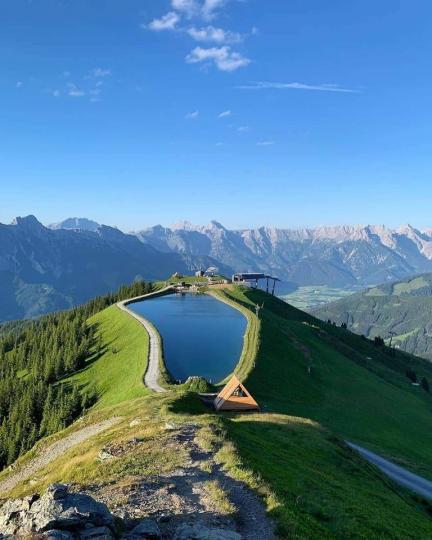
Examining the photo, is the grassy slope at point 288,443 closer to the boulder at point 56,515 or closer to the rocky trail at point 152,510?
the rocky trail at point 152,510

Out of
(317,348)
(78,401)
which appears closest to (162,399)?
(78,401)

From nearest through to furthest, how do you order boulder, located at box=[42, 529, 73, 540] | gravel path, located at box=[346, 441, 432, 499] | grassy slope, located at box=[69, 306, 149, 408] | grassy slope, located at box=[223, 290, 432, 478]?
boulder, located at box=[42, 529, 73, 540] < gravel path, located at box=[346, 441, 432, 499] < grassy slope, located at box=[223, 290, 432, 478] < grassy slope, located at box=[69, 306, 149, 408]

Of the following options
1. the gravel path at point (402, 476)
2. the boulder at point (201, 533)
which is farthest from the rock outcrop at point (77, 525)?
the gravel path at point (402, 476)

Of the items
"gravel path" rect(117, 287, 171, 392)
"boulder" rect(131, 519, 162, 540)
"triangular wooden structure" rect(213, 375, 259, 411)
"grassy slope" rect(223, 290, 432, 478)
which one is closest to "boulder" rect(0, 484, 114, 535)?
"boulder" rect(131, 519, 162, 540)

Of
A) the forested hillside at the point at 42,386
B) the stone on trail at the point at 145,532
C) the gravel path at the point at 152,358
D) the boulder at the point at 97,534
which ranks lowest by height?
the forested hillside at the point at 42,386

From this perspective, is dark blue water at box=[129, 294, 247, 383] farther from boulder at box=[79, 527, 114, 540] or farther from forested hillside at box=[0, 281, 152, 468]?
boulder at box=[79, 527, 114, 540]

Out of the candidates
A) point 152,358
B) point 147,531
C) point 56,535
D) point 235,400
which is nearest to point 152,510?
point 147,531

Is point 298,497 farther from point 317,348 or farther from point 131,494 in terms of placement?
point 317,348
